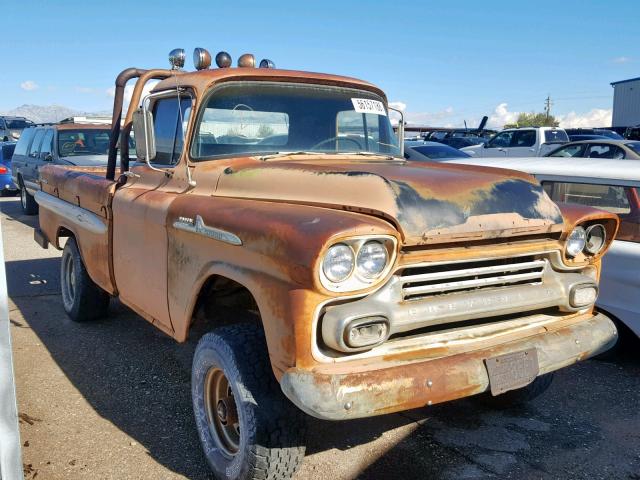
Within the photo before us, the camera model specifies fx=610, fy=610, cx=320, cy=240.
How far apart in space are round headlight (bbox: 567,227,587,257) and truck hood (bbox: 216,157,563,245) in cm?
21

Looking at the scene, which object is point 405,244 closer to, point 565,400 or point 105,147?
point 565,400

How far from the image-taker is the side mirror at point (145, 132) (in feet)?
12.6

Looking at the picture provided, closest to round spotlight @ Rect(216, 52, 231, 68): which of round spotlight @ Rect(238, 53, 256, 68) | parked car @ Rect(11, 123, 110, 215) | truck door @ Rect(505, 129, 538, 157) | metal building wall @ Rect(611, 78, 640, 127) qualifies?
round spotlight @ Rect(238, 53, 256, 68)

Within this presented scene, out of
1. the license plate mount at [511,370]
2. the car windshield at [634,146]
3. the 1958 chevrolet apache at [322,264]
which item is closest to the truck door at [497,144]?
the car windshield at [634,146]

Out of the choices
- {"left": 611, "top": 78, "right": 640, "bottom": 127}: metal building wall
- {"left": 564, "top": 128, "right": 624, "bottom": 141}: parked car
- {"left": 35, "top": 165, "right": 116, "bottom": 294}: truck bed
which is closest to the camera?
{"left": 35, "top": 165, "right": 116, "bottom": 294}: truck bed

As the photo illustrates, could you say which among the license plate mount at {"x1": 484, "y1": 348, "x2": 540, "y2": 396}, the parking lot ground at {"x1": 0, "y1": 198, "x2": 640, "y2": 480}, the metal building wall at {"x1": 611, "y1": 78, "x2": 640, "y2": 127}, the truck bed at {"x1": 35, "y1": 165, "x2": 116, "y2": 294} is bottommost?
the parking lot ground at {"x1": 0, "y1": 198, "x2": 640, "y2": 480}

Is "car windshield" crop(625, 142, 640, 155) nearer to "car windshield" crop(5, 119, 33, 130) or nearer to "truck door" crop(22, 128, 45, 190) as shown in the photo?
"truck door" crop(22, 128, 45, 190)

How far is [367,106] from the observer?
4.29m

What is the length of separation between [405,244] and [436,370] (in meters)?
0.56

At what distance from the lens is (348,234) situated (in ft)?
8.07

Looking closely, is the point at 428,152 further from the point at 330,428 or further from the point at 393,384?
the point at 393,384

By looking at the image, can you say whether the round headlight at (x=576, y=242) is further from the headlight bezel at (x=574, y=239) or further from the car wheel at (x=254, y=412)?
the car wheel at (x=254, y=412)

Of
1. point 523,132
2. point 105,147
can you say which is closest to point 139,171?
point 105,147

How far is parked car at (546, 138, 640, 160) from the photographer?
430 inches
